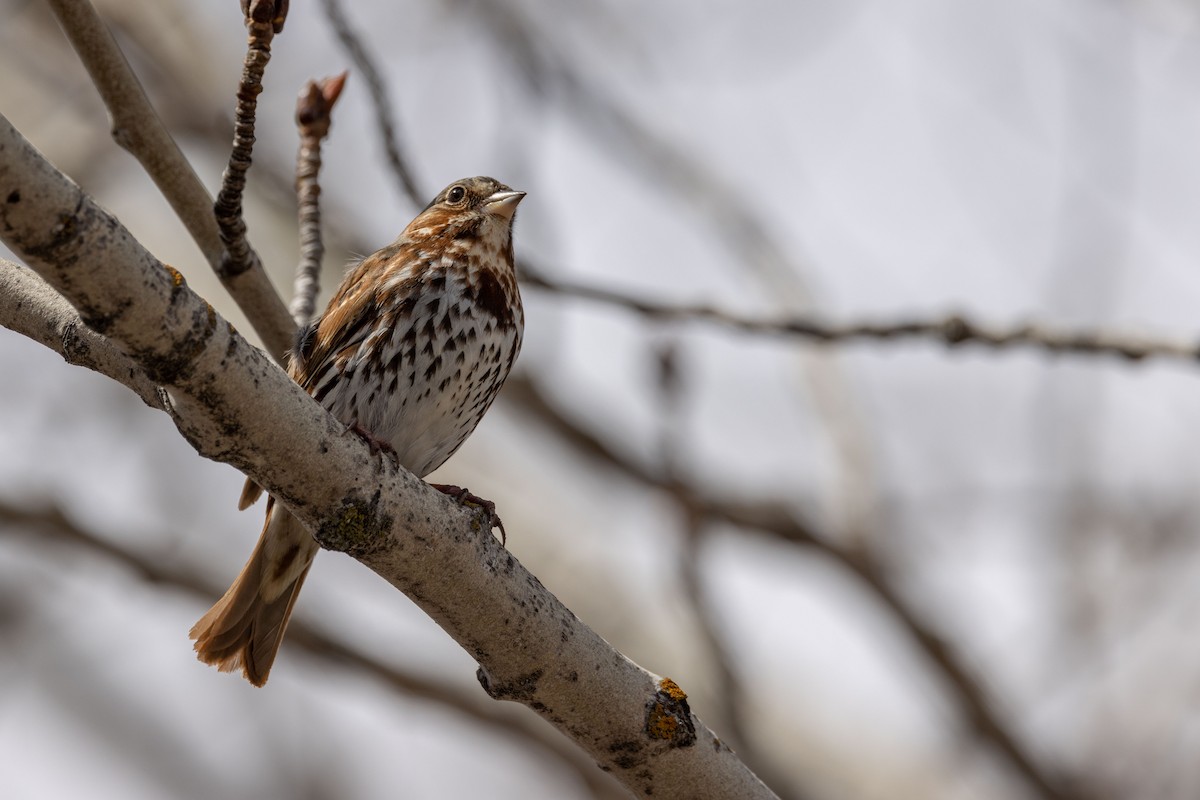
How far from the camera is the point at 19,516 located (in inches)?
203

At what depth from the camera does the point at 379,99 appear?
13.1 ft

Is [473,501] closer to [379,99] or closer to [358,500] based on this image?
[358,500]

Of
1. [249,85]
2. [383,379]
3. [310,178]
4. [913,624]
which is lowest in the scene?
[249,85]

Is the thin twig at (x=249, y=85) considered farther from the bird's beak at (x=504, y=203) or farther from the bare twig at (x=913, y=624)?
the bare twig at (x=913, y=624)

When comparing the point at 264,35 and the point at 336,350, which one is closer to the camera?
the point at 264,35

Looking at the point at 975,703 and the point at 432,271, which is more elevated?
the point at 975,703

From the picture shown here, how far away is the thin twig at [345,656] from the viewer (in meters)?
5.20

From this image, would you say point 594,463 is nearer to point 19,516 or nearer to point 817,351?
point 817,351

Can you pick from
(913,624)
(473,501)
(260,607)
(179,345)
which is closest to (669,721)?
(473,501)

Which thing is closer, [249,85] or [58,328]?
[58,328]

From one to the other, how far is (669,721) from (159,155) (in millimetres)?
2052

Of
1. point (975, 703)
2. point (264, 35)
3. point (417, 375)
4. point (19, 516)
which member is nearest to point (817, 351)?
point (975, 703)

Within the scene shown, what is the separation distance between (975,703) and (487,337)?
122 inches

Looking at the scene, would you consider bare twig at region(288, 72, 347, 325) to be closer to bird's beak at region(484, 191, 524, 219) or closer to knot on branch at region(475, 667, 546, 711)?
bird's beak at region(484, 191, 524, 219)
